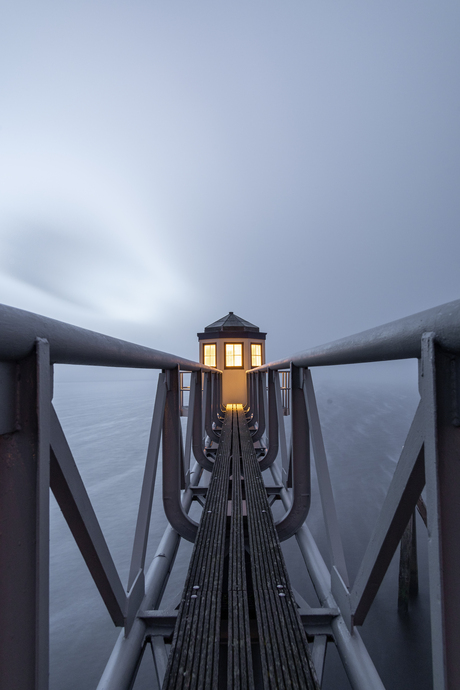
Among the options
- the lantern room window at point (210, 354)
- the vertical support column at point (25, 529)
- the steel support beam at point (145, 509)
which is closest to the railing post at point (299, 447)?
the steel support beam at point (145, 509)

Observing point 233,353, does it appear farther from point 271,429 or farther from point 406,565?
point 271,429

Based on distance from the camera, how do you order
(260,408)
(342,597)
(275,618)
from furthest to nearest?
(260,408) < (342,597) < (275,618)

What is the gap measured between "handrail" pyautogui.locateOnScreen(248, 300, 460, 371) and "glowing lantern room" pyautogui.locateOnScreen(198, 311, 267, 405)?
1063 centimetres

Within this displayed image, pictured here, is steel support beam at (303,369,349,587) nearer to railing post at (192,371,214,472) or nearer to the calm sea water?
railing post at (192,371,214,472)

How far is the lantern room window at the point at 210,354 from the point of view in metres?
12.6

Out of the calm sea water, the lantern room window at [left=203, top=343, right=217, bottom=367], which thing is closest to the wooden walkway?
the calm sea water

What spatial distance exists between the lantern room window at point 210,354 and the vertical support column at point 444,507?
1178 cm

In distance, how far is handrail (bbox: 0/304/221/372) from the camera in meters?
0.66

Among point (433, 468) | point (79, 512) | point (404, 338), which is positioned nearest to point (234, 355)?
point (79, 512)

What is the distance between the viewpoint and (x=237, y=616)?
57.9 inches

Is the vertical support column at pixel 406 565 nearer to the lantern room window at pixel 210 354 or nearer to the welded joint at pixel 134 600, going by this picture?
the welded joint at pixel 134 600

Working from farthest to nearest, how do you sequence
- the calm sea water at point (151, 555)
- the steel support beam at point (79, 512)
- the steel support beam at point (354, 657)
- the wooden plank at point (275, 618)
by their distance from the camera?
the calm sea water at point (151, 555), the steel support beam at point (354, 657), the wooden plank at point (275, 618), the steel support beam at point (79, 512)

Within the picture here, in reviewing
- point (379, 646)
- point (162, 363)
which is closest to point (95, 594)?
point (379, 646)

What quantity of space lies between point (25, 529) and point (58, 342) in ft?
1.29
